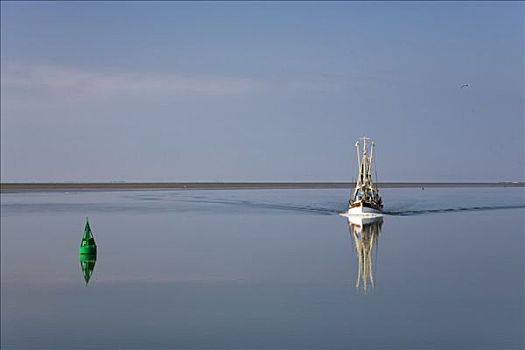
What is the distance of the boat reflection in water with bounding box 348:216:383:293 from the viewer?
37909 millimetres

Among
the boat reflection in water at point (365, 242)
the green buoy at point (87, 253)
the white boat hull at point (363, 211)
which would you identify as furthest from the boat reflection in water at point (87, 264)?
the white boat hull at point (363, 211)

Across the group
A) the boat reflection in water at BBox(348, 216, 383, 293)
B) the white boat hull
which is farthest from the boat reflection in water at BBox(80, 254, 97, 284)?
the white boat hull

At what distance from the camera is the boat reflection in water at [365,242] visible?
37909mm

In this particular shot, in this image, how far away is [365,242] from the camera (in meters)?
58.0

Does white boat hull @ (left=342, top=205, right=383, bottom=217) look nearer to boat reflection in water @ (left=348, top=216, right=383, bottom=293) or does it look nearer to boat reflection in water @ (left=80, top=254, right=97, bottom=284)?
boat reflection in water @ (left=348, top=216, right=383, bottom=293)

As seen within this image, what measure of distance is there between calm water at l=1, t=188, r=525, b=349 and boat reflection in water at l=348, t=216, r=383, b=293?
6.9 inches

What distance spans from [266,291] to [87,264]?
1416cm

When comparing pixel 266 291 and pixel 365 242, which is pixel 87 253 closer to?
pixel 266 291

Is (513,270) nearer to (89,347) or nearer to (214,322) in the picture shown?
(214,322)

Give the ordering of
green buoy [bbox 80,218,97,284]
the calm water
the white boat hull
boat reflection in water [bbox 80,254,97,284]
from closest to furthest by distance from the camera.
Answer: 1. the calm water
2. boat reflection in water [bbox 80,254,97,284]
3. green buoy [bbox 80,218,97,284]
4. the white boat hull

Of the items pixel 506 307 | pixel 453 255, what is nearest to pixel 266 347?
pixel 506 307

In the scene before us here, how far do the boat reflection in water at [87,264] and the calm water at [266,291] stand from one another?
0.47 metres

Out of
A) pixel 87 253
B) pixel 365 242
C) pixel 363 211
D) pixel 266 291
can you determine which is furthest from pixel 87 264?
pixel 363 211

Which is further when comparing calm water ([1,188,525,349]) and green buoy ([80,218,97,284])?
green buoy ([80,218,97,284])
